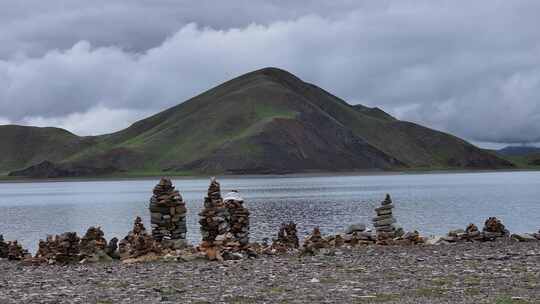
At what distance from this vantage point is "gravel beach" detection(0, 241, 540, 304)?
17.2 metres

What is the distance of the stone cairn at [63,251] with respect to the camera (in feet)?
90.6

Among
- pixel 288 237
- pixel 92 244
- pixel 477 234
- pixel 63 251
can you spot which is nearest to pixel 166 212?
pixel 92 244

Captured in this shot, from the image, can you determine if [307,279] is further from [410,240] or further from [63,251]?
[410,240]

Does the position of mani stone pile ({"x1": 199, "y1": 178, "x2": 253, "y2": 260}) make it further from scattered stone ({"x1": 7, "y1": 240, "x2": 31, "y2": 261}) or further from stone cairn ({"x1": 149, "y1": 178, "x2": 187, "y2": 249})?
scattered stone ({"x1": 7, "y1": 240, "x2": 31, "y2": 261})

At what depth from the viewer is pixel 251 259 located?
2638cm

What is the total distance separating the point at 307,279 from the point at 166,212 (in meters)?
14.2

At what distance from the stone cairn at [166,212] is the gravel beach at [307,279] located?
23.4 feet

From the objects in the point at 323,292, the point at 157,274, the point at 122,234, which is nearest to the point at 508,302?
the point at 323,292

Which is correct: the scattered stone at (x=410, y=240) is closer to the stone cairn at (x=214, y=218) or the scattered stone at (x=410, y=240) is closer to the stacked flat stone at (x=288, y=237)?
the stacked flat stone at (x=288, y=237)

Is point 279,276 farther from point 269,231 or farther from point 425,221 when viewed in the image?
point 425,221

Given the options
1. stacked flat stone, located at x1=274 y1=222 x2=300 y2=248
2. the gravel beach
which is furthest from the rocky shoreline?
stacked flat stone, located at x1=274 y1=222 x2=300 y2=248

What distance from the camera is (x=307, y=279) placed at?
2039 cm

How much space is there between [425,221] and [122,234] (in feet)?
95.1

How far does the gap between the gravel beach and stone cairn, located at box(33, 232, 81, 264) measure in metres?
0.95
